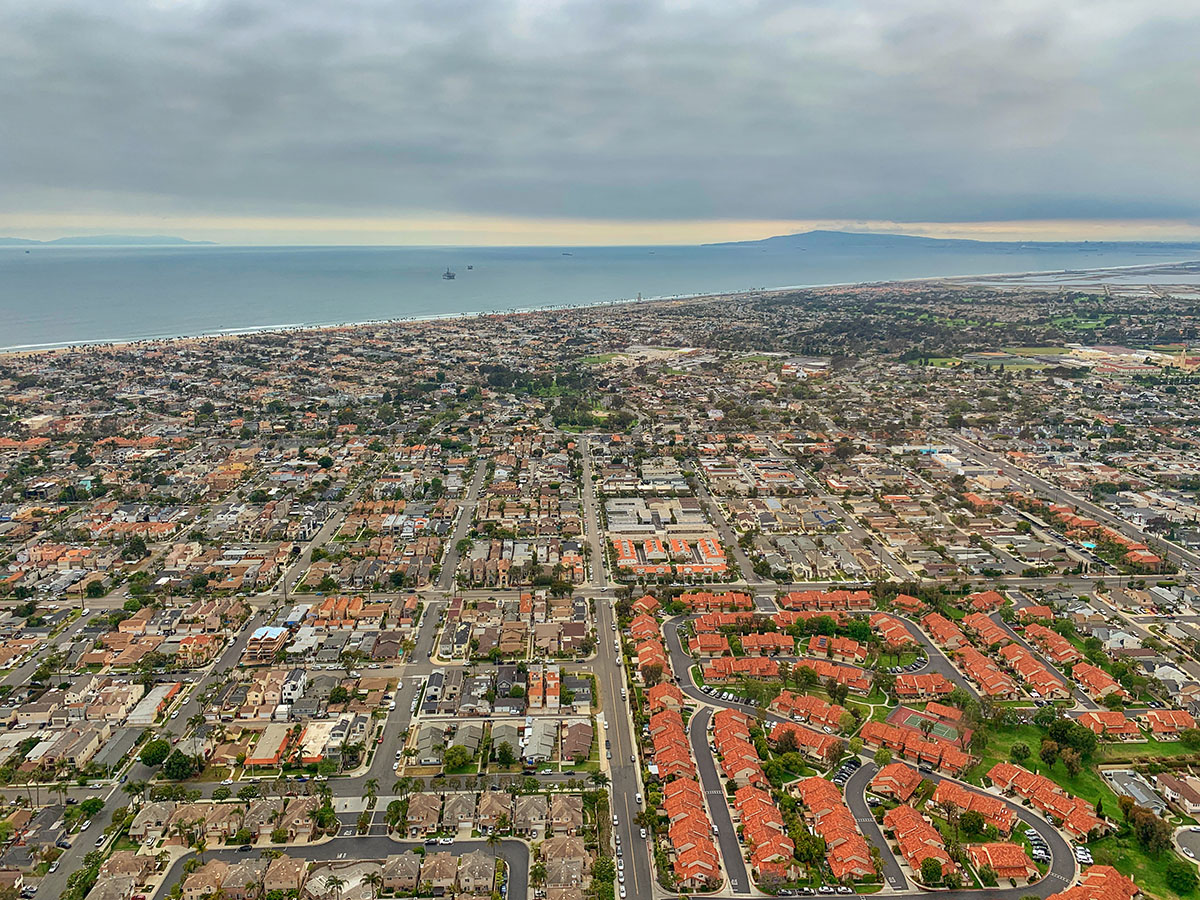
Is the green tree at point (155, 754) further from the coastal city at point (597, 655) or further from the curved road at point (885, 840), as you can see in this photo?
the curved road at point (885, 840)

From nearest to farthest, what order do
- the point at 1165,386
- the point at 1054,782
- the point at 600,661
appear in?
1. the point at 1054,782
2. the point at 600,661
3. the point at 1165,386

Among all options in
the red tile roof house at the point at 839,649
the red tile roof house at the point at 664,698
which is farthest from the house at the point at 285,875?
the red tile roof house at the point at 839,649

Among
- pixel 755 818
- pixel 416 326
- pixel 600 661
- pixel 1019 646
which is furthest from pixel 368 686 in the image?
pixel 416 326

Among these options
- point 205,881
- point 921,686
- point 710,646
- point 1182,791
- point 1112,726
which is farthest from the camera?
point 710,646

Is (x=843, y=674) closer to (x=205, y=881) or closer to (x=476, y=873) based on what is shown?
(x=476, y=873)

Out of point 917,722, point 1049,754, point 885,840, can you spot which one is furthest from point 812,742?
point 1049,754

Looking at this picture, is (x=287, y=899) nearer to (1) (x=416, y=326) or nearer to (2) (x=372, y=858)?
(2) (x=372, y=858)
